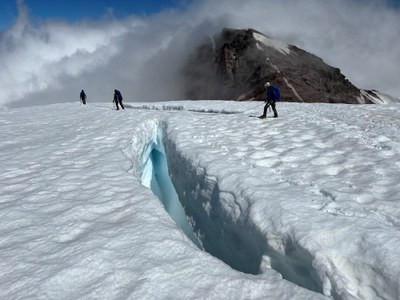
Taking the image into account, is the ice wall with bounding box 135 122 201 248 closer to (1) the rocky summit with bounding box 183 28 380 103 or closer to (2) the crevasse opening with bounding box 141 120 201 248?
(2) the crevasse opening with bounding box 141 120 201 248

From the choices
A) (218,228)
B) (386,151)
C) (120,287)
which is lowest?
(218,228)

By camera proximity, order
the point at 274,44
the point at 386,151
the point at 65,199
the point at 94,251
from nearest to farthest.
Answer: the point at 94,251 < the point at 65,199 < the point at 386,151 < the point at 274,44

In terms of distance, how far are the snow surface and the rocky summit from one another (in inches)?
2171

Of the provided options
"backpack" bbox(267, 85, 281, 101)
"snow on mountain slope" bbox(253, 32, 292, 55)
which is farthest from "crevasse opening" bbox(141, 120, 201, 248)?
"snow on mountain slope" bbox(253, 32, 292, 55)

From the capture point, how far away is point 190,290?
9.66 ft

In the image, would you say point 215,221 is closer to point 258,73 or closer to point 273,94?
point 273,94

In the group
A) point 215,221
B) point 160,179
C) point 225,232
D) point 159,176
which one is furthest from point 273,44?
point 225,232

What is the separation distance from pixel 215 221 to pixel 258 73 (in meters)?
80.9

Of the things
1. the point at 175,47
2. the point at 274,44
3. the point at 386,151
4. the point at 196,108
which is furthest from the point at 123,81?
the point at 386,151

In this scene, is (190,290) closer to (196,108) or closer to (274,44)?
(196,108)

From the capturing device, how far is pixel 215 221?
5805 millimetres

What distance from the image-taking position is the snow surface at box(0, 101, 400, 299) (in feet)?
10.2

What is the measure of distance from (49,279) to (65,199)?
202 cm

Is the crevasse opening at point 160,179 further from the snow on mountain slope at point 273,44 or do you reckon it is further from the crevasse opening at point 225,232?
the snow on mountain slope at point 273,44
